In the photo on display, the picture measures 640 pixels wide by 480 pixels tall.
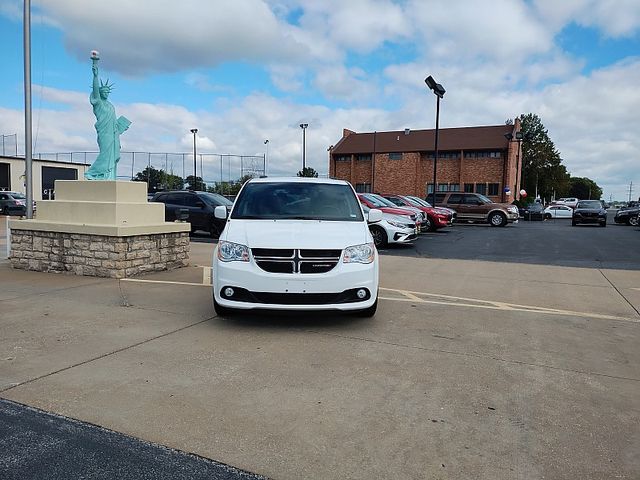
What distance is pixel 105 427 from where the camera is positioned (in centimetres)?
332

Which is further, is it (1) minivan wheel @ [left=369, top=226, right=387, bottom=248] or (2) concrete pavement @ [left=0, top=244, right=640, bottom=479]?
(1) minivan wheel @ [left=369, top=226, right=387, bottom=248]

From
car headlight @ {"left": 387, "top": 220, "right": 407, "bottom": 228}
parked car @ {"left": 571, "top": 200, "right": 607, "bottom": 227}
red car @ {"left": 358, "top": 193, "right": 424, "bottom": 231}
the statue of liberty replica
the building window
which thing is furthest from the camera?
the building window

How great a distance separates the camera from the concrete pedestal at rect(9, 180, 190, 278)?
28.9ft

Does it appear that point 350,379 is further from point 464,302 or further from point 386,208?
point 386,208

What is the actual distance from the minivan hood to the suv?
22587mm

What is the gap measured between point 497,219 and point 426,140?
29.5 metres

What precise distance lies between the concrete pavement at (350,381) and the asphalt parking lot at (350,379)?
2 cm

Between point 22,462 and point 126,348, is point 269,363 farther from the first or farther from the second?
point 22,462

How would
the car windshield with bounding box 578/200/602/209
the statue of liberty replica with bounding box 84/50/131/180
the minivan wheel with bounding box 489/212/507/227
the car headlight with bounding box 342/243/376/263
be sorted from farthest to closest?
the car windshield with bounding box 578/200/602/209 < the minivan wheel with bounding box 489/212/507/227 < the statue of liberty replica with bounding box 84/50/131/180 < the car headlight with bounding box 342/243/376/263

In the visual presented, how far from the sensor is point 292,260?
5.36 meters

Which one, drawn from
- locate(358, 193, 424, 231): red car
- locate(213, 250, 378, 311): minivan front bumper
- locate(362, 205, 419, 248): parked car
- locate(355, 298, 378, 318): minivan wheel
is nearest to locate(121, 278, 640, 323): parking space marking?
locate(355, 298, 378, 318): minivan wheel

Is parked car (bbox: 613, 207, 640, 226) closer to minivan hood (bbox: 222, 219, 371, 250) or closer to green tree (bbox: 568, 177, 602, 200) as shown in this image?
minivan hood (bbox: 222, 219, 371, 250)

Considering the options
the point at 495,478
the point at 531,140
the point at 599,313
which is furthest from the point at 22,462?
the point at 531,140

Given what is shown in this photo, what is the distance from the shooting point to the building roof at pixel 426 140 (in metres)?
51.4
